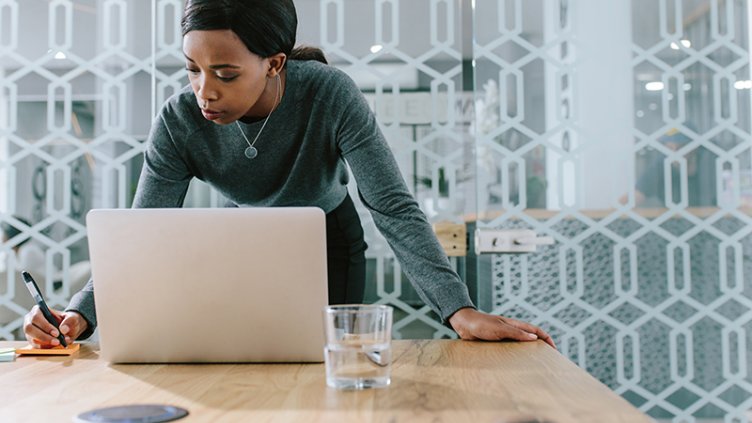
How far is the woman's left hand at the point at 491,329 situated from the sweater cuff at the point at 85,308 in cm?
67

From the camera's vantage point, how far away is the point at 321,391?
0.98m

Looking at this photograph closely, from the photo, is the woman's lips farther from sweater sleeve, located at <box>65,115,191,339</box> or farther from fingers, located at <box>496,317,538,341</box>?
fingers, located at <box>496,317,538,341</box>

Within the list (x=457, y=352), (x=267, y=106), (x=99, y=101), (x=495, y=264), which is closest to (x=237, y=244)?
(x=457, y=352)

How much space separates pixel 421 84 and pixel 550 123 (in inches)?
18.4

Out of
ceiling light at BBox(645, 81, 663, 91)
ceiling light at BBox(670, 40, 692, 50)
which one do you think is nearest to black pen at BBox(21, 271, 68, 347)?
ceiling light at BBox(645, 81, 663, 91)

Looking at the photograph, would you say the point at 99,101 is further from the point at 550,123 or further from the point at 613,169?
the point at 613,169

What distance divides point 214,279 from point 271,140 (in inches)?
27.2

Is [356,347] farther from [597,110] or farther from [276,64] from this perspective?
[597,110]

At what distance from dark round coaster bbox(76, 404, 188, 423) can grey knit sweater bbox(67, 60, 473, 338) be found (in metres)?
0.76

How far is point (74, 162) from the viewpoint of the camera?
9.30ft

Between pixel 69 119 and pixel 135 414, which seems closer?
pixel 135 414

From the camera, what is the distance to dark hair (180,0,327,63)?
1562mm

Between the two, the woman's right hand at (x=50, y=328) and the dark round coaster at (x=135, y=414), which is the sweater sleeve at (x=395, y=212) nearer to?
the woman's right hand at (x=50, y=328)

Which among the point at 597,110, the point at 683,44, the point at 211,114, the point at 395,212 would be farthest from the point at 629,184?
the point at 211,114
